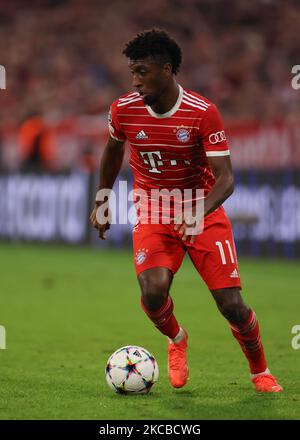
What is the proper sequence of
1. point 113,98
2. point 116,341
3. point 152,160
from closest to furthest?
point 152,160
point 116,341
point 113,98

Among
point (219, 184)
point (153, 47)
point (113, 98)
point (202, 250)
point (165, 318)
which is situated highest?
point (113, 98)

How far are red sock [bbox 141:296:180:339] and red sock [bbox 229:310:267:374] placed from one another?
44 centimetres

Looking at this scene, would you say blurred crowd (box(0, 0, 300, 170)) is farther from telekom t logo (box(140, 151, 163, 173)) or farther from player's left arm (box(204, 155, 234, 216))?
player's left arm (box(204, 155, 234, 216))

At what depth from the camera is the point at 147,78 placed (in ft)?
19.9

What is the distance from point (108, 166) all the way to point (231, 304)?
4.29ft

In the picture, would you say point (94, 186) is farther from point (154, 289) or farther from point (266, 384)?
point (266, 384)

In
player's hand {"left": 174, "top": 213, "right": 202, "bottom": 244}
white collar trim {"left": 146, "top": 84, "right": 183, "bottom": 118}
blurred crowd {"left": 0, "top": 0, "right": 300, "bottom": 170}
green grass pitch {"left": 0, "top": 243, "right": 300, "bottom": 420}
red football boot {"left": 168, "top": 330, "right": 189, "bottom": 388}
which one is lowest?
green grass pitch {"left": 0, "top": 243, "right": 300, "bottom": 420}

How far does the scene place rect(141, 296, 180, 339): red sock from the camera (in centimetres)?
631

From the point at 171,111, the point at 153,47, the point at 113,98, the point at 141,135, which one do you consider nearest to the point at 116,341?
the point at 141,135

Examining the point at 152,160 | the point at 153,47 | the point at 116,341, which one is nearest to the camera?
the point at 153,47

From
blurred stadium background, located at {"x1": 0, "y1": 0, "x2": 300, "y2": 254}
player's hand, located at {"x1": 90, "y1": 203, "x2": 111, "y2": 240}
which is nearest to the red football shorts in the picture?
player's hand, located at {"x1": 90, "y1": 203, "x2": 111, "y2": 240}

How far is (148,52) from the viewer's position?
606cm

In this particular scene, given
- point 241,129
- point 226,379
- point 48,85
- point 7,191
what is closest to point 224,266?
point 226,379
